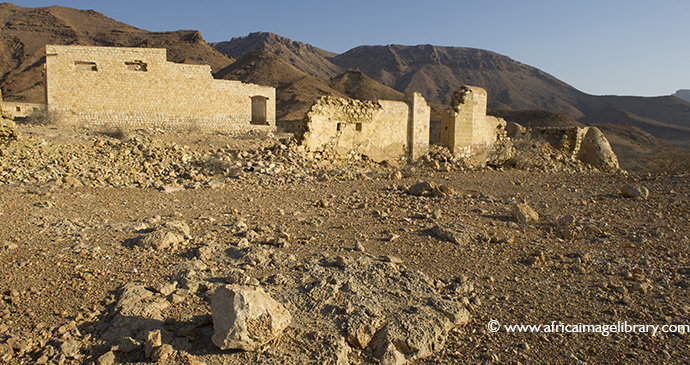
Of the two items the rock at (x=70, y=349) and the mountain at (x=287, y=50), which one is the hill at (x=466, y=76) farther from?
the rock at (x=70, y=349)

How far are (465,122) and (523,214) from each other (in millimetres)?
7192

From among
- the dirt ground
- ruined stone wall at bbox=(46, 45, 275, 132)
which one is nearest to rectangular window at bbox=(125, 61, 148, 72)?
ruined stone wall at bbox=(46, 45, 275, 132)

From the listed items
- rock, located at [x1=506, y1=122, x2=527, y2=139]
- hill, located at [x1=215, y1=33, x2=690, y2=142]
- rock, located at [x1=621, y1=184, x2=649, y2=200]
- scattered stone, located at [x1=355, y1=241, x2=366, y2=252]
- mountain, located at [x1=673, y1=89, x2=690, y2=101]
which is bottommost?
scattered stone, located at [x1=355, y1=241, x2=366, y2=252]

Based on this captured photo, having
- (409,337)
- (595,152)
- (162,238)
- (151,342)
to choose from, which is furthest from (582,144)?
(151,342)

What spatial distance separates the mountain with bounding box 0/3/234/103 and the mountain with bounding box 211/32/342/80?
20084mm

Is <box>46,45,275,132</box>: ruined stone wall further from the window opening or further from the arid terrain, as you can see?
the arid terrain

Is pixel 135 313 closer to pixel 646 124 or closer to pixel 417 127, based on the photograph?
pixel 417 127

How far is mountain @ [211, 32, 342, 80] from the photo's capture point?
248ft

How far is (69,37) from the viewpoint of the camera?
5272cm

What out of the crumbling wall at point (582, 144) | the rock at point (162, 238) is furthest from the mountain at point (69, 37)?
the rock at point (162, 238)

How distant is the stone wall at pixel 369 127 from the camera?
10617 mm

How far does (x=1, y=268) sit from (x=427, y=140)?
10.2 m

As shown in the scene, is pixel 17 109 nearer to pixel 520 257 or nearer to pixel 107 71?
pixel 107 71

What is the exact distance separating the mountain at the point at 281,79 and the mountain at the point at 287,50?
84.4 ft
